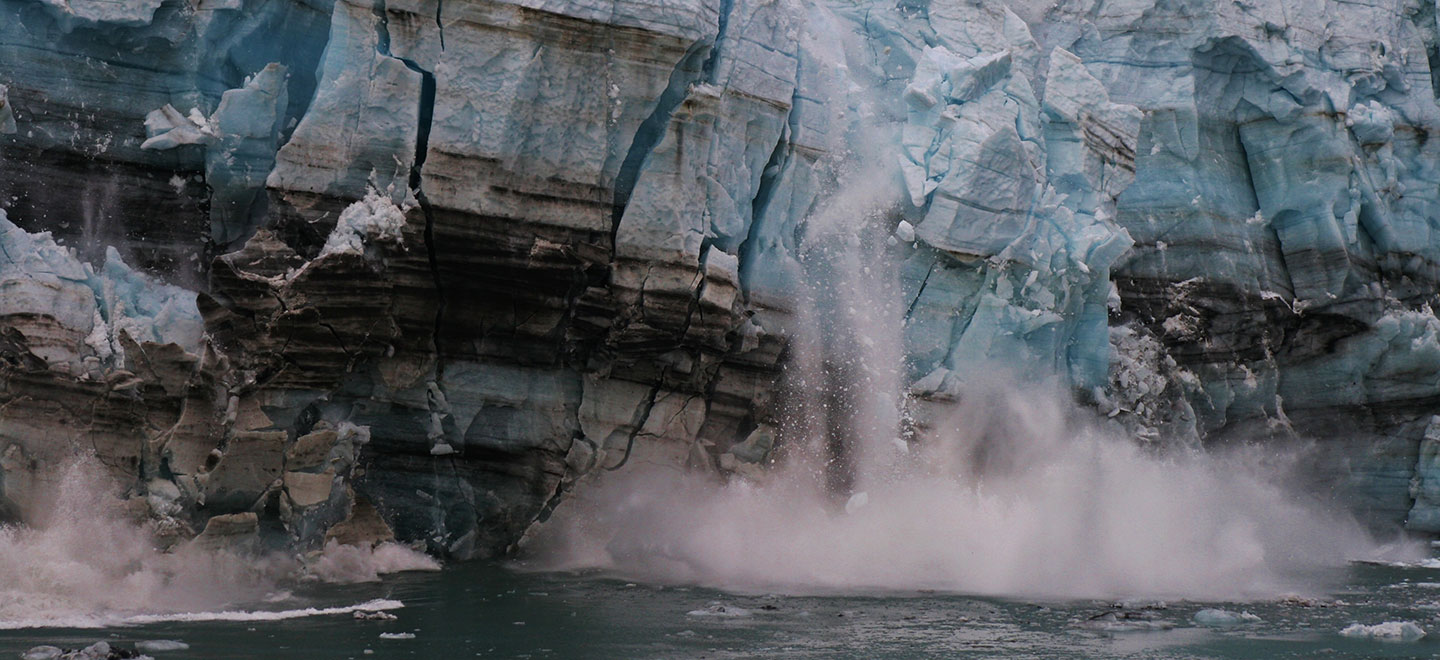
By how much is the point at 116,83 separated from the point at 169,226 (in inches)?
47.0

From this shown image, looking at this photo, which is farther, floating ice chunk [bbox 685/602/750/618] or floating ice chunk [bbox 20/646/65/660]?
floating ice chunk [bbox 685/602/750/618]

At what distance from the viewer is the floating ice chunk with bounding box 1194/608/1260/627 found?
9742mm

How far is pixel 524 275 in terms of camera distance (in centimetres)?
1106

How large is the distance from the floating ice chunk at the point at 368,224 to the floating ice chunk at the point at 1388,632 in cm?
783

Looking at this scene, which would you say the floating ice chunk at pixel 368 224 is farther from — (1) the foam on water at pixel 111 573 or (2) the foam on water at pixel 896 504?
(2) the foam on water at pixel 896 504

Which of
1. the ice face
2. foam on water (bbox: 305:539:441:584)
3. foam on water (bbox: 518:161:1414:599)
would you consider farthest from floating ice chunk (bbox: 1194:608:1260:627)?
the ice face

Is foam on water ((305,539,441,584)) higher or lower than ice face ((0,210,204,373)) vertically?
lower

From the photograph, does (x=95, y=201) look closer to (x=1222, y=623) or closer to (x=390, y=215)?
(x=390, y=215)

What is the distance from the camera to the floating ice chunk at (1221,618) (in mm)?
9742

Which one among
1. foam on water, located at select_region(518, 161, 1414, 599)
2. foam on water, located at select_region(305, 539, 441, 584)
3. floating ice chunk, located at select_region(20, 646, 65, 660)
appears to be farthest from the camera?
foam on water, located at select_region(518, 161, 1414, 599)

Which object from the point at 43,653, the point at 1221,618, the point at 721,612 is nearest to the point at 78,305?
the point at 43,653

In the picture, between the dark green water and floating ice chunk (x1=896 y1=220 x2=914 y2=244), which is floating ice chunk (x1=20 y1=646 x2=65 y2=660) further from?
floating ice chunk (x1=896 y1=220 x2=914 y2=244)

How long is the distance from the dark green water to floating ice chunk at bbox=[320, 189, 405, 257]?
274 cm

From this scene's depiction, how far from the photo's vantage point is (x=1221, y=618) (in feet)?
32.2
